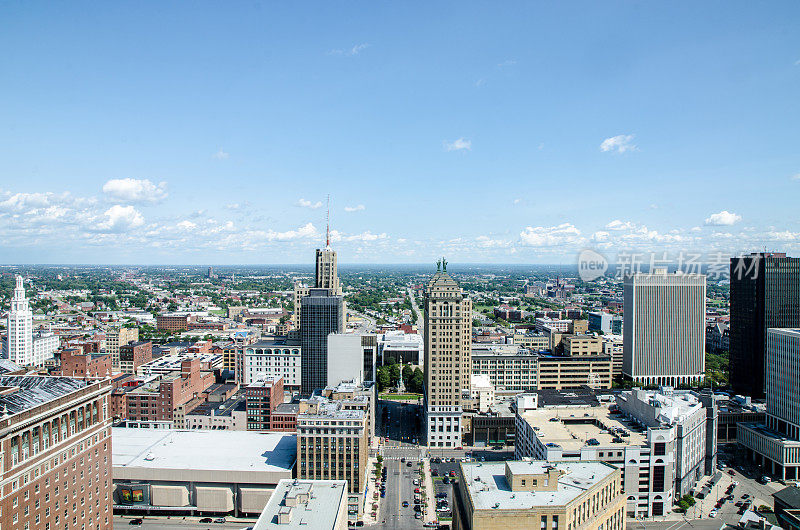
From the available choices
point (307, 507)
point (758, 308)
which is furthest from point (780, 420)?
point (307, 507)

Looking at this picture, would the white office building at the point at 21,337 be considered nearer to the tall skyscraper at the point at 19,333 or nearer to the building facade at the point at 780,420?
the tall skyscraper at the point at 19,333

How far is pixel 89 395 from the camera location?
2819 centimetres

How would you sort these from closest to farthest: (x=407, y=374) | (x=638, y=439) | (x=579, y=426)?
1. (x=638, y=439)
2. (x=579, y=426)
3. (x=407, y=374)

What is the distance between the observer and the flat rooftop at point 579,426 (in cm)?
4381

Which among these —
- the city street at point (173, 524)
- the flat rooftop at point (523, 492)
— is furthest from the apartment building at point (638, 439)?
the city street at point (173, 524)

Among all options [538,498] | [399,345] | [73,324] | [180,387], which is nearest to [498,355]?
[399,345]

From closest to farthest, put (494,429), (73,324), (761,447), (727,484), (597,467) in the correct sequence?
(597,467), (727,484), (761,447), (494,429), (73,324)

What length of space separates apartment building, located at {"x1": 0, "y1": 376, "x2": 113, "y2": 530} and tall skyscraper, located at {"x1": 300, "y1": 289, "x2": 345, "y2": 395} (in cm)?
4406

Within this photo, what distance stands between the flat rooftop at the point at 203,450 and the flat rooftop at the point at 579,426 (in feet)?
69.1

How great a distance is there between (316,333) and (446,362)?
805 inches

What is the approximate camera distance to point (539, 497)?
28.7 metres

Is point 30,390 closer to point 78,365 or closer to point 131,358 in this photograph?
point 78,365

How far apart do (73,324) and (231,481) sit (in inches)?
4211

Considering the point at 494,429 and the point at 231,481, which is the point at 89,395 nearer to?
the point at 231,481
